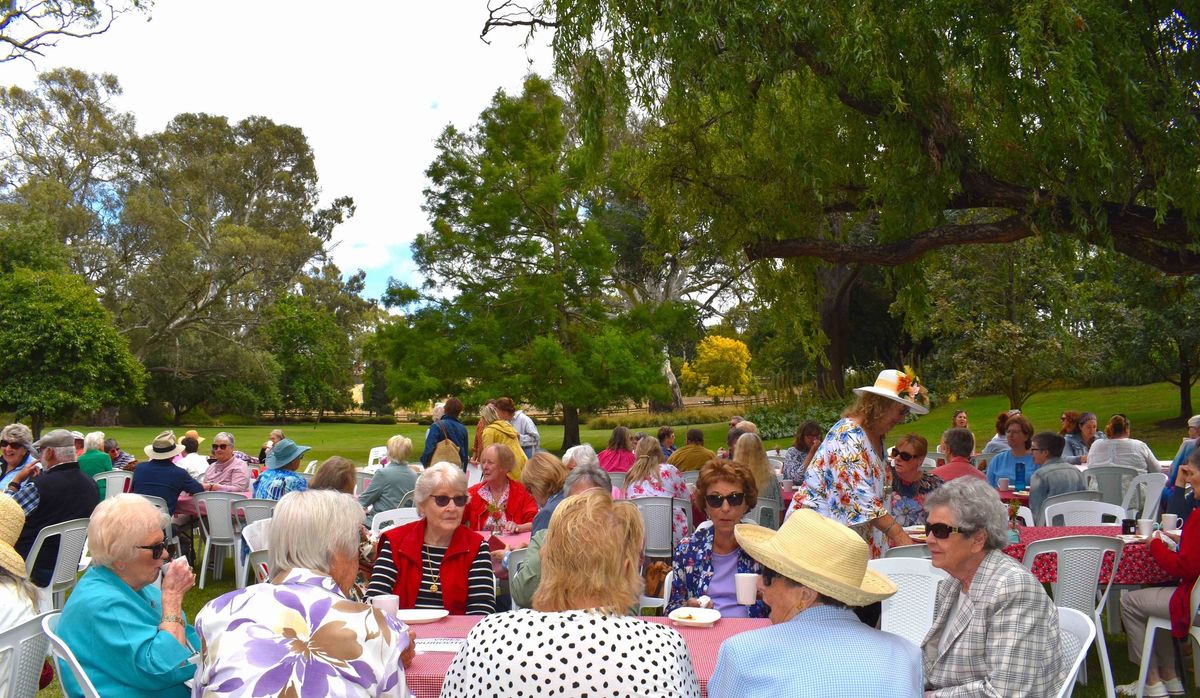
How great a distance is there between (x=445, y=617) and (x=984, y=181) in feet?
21.0

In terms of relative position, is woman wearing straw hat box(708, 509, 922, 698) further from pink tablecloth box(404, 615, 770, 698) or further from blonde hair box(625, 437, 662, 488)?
blonde hair box(625, 437, 662, 488)

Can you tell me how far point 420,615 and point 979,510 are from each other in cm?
210

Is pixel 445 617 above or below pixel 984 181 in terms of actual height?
below

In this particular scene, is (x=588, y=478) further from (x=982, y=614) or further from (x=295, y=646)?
(x=295, y=646)

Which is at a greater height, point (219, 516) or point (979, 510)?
point (979, 510)

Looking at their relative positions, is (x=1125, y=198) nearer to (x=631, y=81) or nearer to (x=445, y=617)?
(x=631, y=81)

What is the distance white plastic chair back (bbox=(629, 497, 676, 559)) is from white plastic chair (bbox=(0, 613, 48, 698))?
4884mm

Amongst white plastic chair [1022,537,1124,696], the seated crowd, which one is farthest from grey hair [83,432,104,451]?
white plastic chair [1022,537,1124,696]

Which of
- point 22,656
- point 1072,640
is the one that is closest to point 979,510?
point 1072,640

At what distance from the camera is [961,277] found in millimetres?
20500

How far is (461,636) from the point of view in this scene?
11.7 ft

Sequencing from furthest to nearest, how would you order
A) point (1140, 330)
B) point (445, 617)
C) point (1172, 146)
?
point (1140, 330) < point (1172, 146) < point (445, 617)

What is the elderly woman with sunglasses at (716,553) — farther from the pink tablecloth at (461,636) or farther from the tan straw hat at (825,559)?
the tan straw hat at (825,559)

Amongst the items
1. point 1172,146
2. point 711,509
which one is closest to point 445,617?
point 711,509
